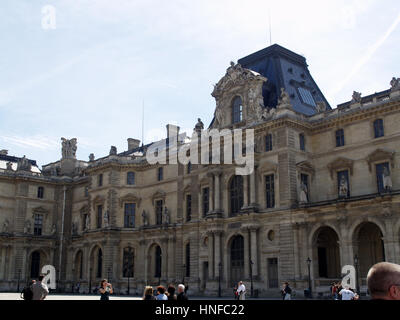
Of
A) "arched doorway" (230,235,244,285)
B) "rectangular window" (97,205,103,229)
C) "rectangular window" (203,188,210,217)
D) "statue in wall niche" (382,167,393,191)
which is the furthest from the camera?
"rectangular window" (97,205,103,229)

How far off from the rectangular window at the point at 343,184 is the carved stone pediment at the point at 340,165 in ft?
1.61

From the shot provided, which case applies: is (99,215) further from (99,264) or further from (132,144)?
(132,144)

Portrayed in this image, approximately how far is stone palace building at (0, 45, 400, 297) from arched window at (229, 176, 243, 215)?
0.39 feet

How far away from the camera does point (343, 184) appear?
4288cm

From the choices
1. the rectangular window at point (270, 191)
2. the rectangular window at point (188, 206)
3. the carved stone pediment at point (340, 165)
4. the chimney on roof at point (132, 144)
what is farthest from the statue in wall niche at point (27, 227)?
the carved stone pediment at point (340, 165)

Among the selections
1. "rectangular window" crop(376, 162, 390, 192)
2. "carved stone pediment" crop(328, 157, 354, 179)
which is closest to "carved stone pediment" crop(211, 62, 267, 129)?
"carved stone pediment" crop(328, 157, 354, 179)

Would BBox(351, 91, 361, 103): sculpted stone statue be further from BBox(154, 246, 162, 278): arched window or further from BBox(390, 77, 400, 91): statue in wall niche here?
BBox(154, 246, 162, 278): arched window

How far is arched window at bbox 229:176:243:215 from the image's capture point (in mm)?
50938

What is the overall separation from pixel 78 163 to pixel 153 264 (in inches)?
1024

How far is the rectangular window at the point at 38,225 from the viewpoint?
7325cm

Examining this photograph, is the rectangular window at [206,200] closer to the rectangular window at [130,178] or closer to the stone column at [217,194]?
the stone column at [217,194]

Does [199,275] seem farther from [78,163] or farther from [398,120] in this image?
[78,163]

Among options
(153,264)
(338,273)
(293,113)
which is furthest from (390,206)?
(153,264)

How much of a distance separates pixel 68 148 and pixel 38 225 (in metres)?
12.9
